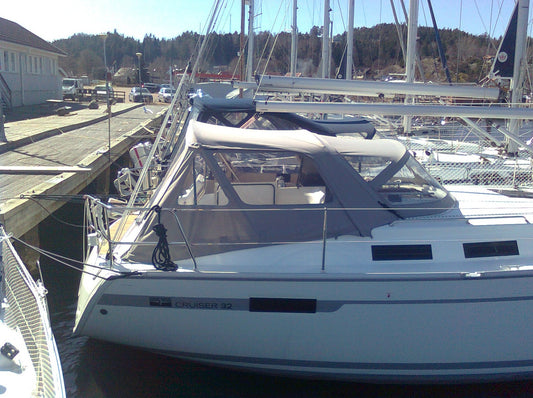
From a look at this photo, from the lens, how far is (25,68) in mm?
27719

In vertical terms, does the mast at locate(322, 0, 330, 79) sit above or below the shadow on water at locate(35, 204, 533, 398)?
above

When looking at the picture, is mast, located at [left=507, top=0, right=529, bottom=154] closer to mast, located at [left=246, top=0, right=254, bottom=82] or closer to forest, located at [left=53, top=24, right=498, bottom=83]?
forest, located at [left=53, top=24, right=498, bottom=83]

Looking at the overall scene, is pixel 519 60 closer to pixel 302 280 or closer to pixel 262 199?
pixel 262 199

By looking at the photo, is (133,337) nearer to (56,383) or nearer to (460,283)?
(56,383)

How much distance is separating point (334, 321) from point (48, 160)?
30.8 feet

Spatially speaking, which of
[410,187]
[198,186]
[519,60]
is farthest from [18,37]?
[410,187]

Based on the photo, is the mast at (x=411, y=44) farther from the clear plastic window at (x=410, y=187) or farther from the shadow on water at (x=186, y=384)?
the shadow on water at (x=186, y=384)

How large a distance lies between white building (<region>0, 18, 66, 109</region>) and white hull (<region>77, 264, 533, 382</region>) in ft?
66.6

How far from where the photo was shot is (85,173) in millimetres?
11062

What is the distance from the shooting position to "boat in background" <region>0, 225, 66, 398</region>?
3.14m

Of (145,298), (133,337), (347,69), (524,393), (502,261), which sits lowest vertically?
(524,393)

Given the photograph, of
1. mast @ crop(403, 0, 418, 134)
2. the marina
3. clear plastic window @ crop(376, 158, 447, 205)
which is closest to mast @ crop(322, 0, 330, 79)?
mast @ crop(403, 0, 418, 134)

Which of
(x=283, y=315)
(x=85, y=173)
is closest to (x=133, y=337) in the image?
(x=283, y=315)

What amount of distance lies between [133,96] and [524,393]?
3802cm
